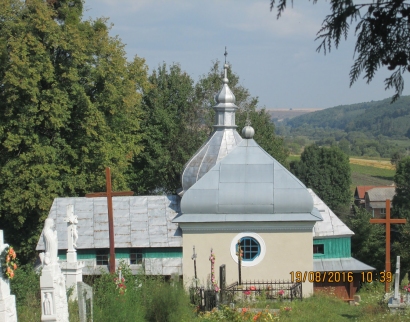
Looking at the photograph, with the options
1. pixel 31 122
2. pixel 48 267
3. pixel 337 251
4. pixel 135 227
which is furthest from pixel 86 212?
pixel 48 267

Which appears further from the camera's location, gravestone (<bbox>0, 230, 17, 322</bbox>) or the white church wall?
the white church wall

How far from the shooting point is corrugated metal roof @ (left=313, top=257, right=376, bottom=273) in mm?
19578

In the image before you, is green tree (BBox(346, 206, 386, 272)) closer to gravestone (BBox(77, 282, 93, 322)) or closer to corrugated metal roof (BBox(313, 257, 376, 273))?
corrugated metal roof (BBox(313, 257, 376, 273))

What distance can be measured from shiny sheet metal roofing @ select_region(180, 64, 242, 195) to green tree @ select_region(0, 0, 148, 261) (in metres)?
5.15

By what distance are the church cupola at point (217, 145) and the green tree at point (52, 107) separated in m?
5.15

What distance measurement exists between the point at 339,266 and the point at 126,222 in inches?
254

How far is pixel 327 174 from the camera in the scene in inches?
2329

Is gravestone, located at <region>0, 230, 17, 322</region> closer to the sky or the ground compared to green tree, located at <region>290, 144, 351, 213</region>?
closer to the sky

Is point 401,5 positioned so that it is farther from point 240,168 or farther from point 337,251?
point 337,251

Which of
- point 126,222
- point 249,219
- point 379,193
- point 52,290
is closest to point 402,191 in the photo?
point 379,193

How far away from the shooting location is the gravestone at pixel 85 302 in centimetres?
1192

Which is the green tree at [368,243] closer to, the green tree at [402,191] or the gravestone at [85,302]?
the green tree at [402,191]

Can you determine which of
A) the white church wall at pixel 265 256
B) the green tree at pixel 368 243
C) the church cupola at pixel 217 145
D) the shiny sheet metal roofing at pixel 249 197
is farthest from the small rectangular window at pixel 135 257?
the green tree at pixel 368 243
